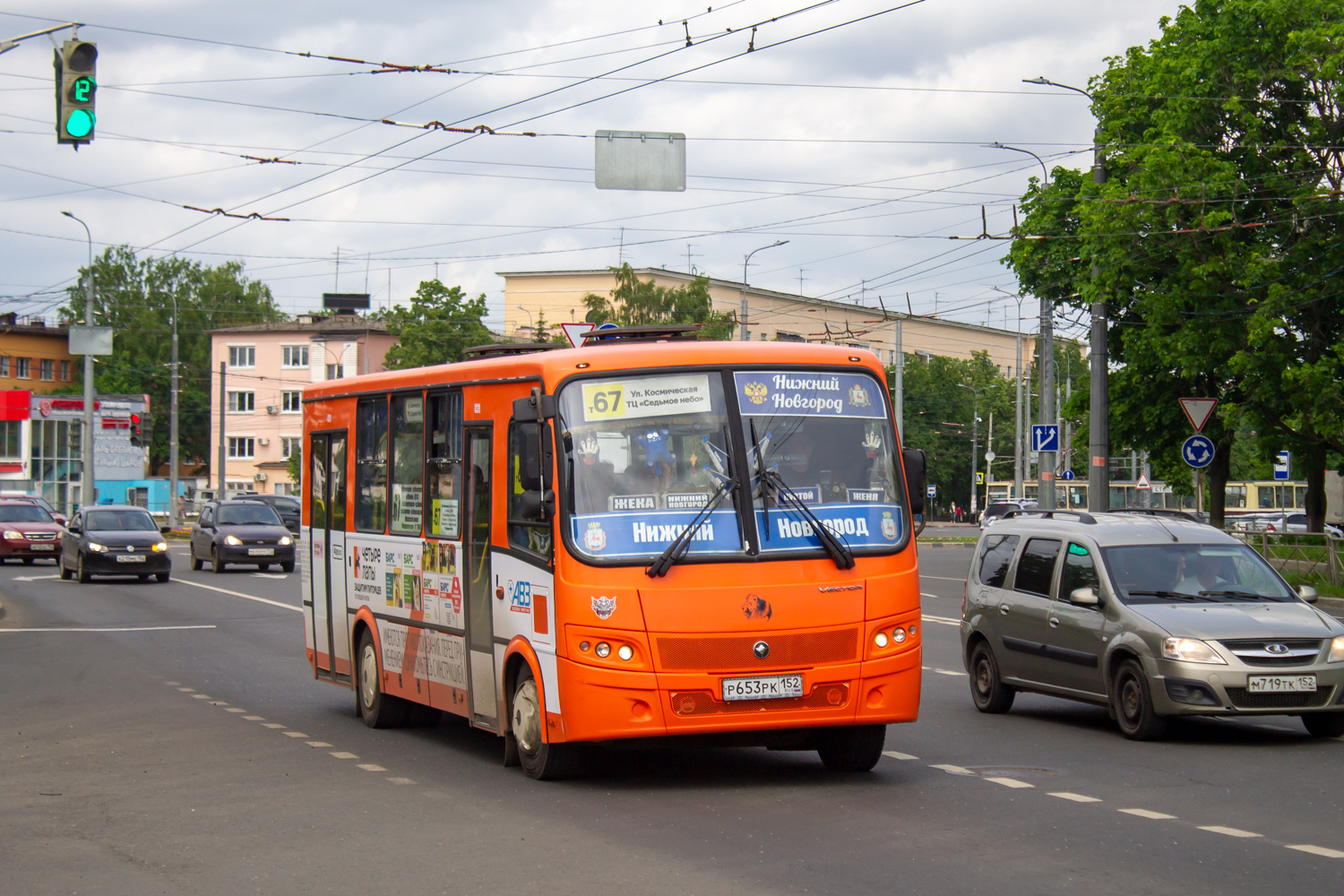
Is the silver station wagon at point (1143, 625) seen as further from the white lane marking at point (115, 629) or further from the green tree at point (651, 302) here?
the green tree at point (651, 302)

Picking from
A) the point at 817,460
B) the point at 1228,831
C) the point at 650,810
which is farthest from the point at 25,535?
the point at 1228,831

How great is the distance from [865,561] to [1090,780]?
193cm

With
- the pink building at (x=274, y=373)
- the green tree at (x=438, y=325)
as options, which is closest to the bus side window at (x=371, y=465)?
the green tree at (x=438, y=325)

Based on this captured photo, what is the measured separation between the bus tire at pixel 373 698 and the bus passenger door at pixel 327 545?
387 millimetres

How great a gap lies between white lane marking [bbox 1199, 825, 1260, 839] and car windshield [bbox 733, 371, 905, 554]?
8.25 ft

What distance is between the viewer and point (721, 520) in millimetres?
9633

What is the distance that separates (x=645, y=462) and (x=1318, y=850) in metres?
4.17

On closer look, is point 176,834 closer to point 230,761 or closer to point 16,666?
point 230,761

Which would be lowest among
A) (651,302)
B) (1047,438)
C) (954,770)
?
(954,770)

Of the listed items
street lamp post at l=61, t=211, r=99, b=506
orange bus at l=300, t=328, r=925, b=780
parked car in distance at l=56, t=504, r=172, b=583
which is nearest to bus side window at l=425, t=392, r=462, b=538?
orange bus at l=300, t=328, r=925, b=780

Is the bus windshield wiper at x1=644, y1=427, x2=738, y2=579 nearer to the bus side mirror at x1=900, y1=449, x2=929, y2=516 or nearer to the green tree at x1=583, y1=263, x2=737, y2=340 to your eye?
the bus side mirror at x1=900, y1=449, x2=929, y2=516

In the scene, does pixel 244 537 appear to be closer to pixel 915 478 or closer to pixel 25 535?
pixel 25 535

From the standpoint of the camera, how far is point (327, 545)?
47.0 feet

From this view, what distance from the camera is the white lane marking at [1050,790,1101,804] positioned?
30.1ft
